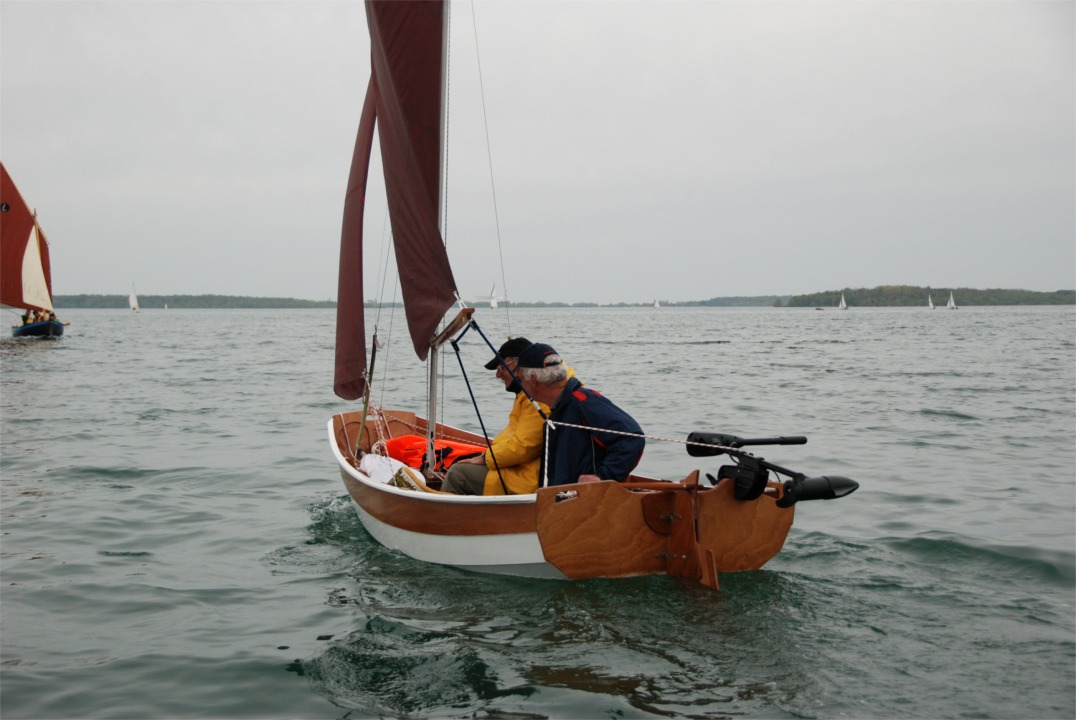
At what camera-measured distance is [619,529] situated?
19.3ft

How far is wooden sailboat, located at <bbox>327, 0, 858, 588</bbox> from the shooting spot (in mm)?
5777

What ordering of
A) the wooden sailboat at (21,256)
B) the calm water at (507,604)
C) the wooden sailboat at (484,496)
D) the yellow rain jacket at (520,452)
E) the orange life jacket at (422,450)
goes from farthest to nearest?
1. the wooden sailboat at (21,256)
2. the orange life jacket at (422,450)
3. the yellow rain jacket at (520,452)
4. the wooden sailboat at (484,496)
5. the calm water at (507,604)

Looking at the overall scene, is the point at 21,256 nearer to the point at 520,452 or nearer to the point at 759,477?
the point at 520,452

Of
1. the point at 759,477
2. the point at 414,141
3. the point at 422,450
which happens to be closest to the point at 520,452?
the point at 759,477

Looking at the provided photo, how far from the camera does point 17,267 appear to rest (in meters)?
38.4

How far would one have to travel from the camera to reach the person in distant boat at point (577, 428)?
20.3 ft

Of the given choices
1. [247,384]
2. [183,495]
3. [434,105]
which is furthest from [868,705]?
[247,384]

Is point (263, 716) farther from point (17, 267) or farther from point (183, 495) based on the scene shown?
point (17, 267)

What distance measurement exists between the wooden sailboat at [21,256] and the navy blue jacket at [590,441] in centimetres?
3938

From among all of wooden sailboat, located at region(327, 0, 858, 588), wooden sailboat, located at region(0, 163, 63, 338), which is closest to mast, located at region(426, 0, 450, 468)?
wooden sailboat, located at region(327, 0, 858, 588)

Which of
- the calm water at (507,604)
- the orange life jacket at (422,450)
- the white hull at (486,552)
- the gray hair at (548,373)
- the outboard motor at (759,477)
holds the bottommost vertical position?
the calm water at (507,604)

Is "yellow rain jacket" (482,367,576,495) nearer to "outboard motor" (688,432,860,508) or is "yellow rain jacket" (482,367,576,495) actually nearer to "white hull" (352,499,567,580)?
"white hull" (352,499,567,580)

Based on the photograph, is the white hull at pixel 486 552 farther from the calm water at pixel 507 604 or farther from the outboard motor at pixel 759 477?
the outboard motor at pixel 759 477

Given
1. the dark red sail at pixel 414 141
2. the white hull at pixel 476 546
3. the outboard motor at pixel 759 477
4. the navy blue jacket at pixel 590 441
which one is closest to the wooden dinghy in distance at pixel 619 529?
the white hull at pixel 476 546
